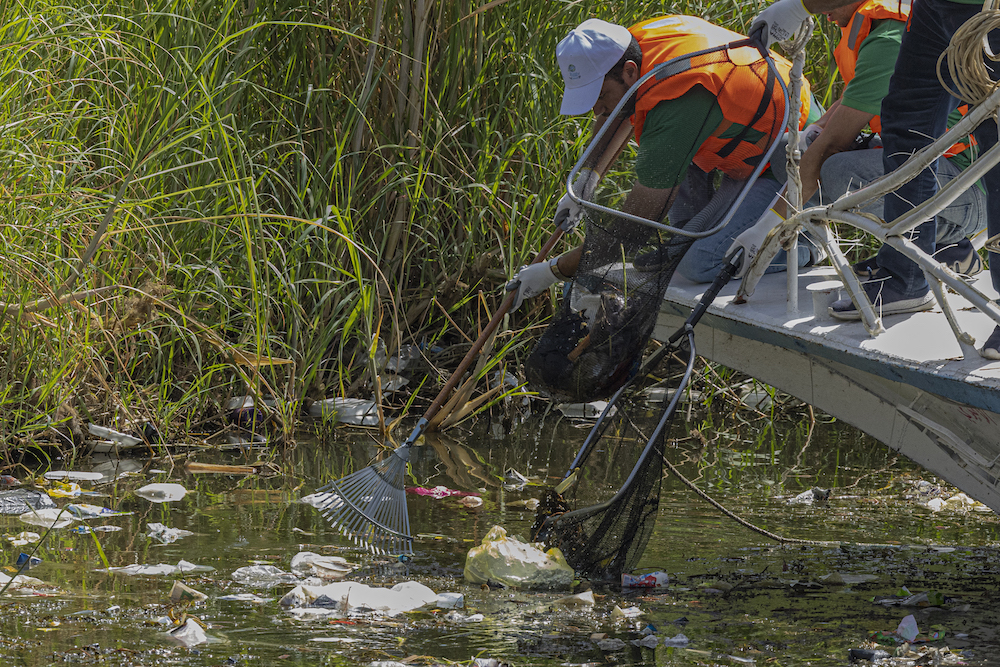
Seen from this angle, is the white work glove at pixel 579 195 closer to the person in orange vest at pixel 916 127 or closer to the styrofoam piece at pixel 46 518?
the person in orange vest at pixel 916 127

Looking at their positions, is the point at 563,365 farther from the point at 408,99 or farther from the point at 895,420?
the point at 408,99

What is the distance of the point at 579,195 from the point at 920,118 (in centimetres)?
105

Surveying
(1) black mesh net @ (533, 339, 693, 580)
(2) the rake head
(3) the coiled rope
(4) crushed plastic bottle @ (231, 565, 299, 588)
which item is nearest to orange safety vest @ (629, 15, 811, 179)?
(1) black mesh net @ (533, 339, 693, 580)

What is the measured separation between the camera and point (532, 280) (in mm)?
3850

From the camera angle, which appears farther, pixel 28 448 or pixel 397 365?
pixel 397 365

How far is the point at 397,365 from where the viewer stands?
16.1 feet

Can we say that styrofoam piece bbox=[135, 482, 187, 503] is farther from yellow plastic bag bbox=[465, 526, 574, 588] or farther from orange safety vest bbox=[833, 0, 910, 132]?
orange safety vest bbox=[833, 0, 910, 132]

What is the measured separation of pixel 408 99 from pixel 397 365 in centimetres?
114

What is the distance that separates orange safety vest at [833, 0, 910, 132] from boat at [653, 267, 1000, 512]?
641 millimetres

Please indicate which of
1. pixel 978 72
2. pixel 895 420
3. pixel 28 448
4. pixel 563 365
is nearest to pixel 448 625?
Result: pixel 563 365

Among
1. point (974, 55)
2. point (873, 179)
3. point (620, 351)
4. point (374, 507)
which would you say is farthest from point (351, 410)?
point (974, 55)

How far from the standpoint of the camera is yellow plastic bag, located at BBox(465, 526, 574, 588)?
9.85ft

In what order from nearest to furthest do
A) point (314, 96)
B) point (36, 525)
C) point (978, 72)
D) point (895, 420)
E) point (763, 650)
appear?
point (978, 72)
point (763, 650)
point (895, 420)
point (36, 525)
point (314, 96)

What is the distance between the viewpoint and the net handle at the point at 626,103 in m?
3.14
